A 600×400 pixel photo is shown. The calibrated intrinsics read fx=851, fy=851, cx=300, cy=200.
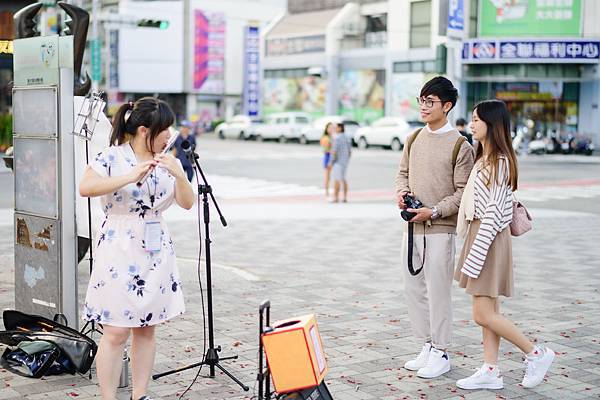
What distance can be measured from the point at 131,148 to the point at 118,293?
0.73 m

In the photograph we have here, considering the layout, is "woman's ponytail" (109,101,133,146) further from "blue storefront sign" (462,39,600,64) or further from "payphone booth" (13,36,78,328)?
"blue storefront sign" (462,39,600,64)

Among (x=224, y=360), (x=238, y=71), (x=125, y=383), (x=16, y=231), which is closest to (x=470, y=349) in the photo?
(x=224, y=360)

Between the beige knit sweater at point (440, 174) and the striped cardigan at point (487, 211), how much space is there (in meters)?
0.24

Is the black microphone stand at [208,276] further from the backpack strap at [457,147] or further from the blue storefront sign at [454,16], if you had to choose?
the blue storefront sign at [454,16]

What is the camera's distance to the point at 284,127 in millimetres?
43438

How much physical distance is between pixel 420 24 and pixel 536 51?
5.95 meters

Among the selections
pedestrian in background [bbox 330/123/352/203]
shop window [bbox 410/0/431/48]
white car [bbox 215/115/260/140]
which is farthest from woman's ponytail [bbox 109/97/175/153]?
white car [bbox 215/115/260/140]

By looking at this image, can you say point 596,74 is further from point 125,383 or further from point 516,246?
point 125,383

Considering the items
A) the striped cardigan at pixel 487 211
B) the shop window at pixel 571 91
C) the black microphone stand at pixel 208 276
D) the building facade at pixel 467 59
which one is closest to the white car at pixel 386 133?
the building facade at pixel 467 59

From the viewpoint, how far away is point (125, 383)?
16.9ft

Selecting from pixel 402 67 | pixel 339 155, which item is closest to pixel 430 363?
pixel 339 155

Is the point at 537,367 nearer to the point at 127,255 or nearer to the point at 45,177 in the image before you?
the point at 127,255

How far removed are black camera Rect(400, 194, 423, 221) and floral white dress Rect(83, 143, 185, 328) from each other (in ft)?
5.50

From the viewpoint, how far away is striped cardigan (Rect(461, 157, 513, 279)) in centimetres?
506
